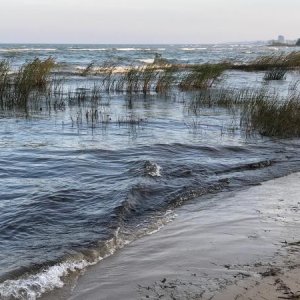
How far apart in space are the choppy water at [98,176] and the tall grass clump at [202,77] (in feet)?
23.5

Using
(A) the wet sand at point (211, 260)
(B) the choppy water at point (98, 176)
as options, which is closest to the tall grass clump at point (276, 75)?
(B) the choppy water at point (98, 176)

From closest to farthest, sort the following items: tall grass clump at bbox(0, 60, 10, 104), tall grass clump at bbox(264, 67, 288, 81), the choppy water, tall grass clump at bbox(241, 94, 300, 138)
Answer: the choppy water < tall grass clump at bbox(241, 94, 300, 138) < tall grass clump at bbox(0, 60, 10, 104) < tall grass clump at bbox(264, 67, 288, 81)

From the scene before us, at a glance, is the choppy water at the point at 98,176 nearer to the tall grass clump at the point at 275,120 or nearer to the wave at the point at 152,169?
the wave at the point at 152,169

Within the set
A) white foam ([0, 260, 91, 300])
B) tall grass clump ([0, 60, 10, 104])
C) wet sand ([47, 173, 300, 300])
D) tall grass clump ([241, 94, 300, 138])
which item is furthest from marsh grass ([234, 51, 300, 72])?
white foam ([0, 260, 91, 300])

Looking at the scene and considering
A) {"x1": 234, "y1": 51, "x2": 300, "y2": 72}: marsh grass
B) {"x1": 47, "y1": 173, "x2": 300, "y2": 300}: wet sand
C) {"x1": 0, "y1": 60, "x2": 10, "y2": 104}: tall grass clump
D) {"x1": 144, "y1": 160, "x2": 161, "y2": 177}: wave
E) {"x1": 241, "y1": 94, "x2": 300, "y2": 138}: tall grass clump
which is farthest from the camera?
{"x1": 234, "y1": 51, "x2": 300, "y2": 72}: marsh grass

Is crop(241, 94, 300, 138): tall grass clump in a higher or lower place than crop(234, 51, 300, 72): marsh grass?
lower

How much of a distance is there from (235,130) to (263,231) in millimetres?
7376

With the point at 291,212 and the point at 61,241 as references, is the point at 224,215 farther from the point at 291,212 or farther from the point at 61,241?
the point at 61,241

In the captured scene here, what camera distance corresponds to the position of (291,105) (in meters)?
12.1

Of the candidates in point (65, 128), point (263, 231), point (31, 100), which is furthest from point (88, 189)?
point (31, 100)

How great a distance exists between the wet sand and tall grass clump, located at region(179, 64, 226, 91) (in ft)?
51.4

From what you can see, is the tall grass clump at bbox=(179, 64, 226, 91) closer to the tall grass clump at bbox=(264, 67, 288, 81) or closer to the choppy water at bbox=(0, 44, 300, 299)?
the tall grass clump at bbox=(264, 67, 288, 81)

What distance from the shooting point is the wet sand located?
3910 millimetres

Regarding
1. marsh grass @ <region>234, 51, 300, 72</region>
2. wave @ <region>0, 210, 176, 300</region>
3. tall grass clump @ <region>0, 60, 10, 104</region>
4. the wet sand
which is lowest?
wave @ <region>0, 210, 176, 300</region>
